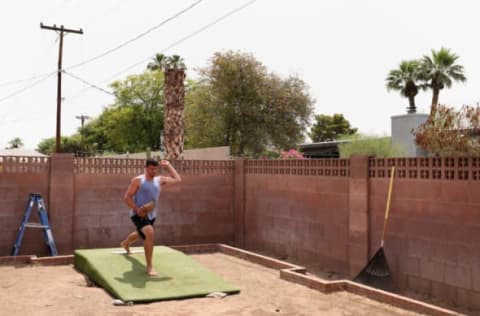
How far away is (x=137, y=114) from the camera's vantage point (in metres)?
48.0

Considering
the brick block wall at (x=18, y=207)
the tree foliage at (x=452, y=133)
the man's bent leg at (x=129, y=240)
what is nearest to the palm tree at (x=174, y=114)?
the brick block wall at (x=18, y=207)

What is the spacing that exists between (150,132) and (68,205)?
37.7m

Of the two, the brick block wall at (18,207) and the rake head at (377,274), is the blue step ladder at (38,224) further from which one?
the rake head at (377,274)

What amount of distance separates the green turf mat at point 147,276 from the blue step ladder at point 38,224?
1.16 m

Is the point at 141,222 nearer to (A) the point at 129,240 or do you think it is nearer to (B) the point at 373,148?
(A) the point at 129,240

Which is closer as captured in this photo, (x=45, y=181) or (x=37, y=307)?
(x=37, y=307)

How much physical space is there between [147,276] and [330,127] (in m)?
48.5

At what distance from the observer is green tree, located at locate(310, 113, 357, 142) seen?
55.2 m

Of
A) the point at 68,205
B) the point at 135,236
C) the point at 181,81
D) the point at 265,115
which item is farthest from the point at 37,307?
the point at 265,115

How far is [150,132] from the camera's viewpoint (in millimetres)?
47875

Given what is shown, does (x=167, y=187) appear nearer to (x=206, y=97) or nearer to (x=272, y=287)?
(x=272, y=287)

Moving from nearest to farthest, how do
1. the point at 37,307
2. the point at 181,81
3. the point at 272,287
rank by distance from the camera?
the point at 37,307 < the point at 272,287 < the point at 181,81

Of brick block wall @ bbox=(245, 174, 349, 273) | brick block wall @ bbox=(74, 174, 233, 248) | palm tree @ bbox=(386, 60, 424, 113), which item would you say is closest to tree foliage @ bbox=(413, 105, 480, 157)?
brick block wall @ bbox=(245, 174, 349, 273)

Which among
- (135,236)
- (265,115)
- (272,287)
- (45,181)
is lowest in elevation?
(272,287)
